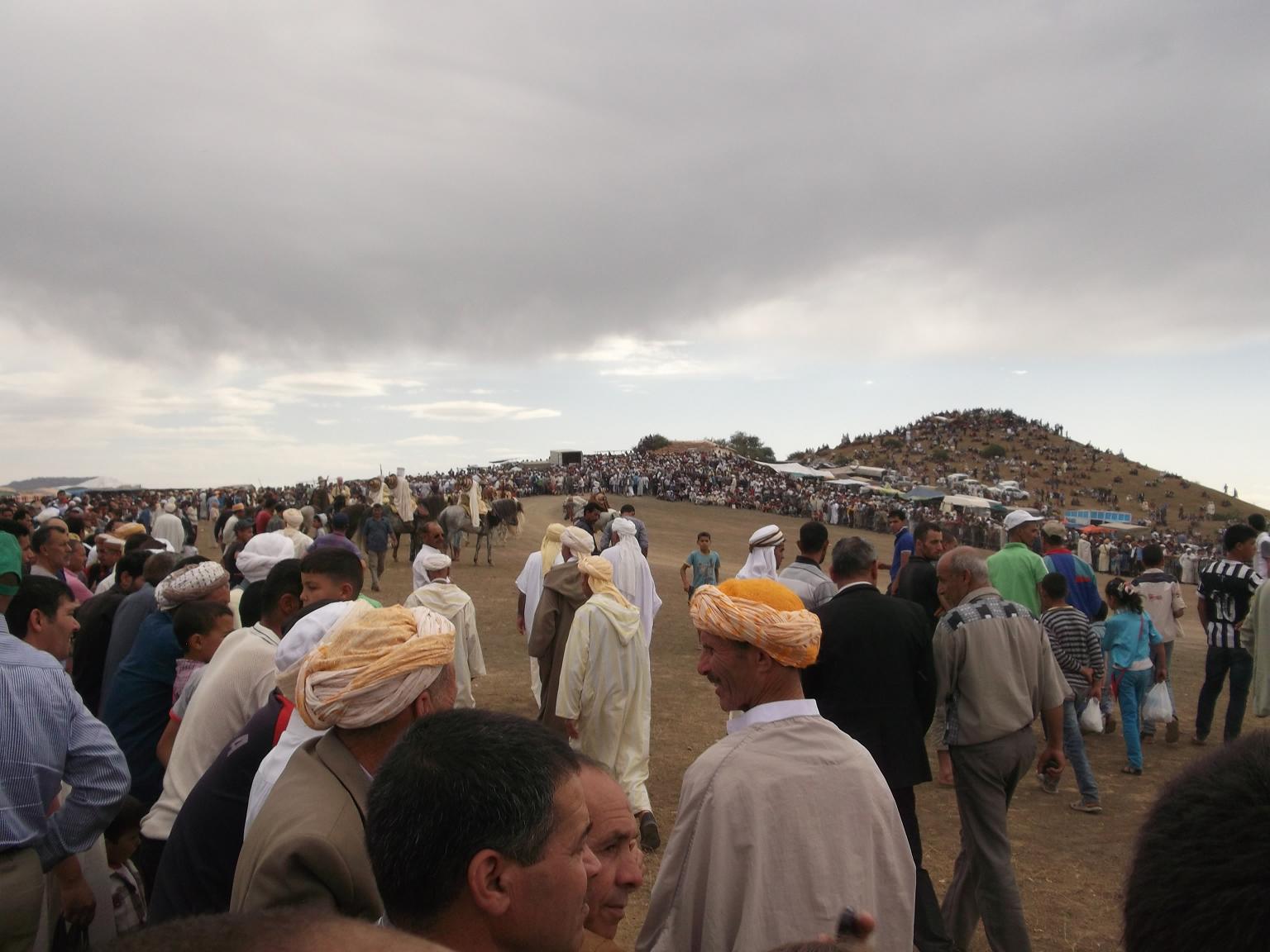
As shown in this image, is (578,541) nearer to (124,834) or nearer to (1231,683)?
(124,834)

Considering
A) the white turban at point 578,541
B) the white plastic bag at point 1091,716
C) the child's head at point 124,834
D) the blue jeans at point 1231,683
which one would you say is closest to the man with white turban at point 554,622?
the white turban at point 578,541

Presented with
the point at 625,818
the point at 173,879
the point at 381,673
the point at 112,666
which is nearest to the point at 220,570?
the point at 112,666

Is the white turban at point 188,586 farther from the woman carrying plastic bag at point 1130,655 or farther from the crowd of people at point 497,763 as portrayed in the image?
the woman carrying plastic bag at point 1130,655

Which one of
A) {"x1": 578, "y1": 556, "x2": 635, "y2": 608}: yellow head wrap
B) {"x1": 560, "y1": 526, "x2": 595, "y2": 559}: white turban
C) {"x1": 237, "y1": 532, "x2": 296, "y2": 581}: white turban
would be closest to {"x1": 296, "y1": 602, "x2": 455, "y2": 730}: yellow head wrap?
{"x1": 578, "y1": 556, "x2": 635, "y2": 608}: yellow head wrap

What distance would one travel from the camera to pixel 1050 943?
Answer: 473 centimetres

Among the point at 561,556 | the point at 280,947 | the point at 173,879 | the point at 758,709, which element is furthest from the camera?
the point at 561,556

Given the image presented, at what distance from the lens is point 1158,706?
27.4 ft

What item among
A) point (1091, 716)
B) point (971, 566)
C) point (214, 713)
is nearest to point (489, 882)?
point (214, 713)

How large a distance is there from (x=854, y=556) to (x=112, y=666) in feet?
14.2

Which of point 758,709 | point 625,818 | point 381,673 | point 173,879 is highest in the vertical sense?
point 381,673

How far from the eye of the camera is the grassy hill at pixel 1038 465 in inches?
2549

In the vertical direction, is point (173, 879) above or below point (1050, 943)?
above

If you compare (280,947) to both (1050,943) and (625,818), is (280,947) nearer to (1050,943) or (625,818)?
(625,818)

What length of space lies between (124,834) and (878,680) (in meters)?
3.48
